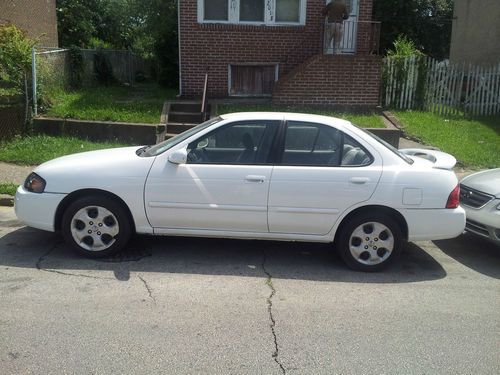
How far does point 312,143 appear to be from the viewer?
5543 mm

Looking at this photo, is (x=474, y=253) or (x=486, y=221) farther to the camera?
(x=474, y=253)

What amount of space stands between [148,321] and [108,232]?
59.2 inches

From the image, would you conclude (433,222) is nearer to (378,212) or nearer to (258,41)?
(378,212)

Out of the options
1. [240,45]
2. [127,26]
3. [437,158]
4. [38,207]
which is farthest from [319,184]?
[127,26]

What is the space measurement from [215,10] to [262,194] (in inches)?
368

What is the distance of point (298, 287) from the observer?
5.00 meters

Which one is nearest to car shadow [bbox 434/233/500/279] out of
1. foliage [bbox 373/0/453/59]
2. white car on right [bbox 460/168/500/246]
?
white car on right [bbox 460/168/500/246]

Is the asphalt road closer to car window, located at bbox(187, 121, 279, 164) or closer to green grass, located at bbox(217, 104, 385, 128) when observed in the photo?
car window, located at bbox(187, 121, 279, 164)

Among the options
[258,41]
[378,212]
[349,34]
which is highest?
[349,34]

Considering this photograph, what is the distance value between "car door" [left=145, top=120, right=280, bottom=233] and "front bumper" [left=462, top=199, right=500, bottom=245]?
8.30 ft

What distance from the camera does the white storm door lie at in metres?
5.31

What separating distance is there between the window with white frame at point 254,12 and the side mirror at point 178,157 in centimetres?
886

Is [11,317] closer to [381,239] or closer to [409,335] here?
[409,335]

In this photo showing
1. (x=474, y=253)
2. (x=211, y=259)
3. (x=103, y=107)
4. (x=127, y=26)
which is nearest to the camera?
(x=211, y=259)
